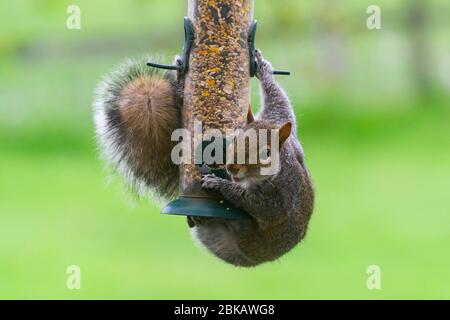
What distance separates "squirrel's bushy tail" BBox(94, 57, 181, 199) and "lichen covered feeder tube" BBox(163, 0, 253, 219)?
8 centimetres

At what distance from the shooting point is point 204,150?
Answer: 14.0ft

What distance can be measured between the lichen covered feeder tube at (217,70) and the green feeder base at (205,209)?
127 mm

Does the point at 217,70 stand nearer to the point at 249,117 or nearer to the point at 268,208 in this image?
the point at 249,117

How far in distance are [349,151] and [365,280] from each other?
10.9 feet

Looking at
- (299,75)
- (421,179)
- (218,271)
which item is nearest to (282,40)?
(299,75)

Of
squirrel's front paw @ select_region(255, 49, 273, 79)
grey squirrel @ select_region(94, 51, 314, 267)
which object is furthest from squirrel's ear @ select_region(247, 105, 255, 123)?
squirrel's front paw @ select_region(255, 49, 273, 79)

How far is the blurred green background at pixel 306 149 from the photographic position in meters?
9.22

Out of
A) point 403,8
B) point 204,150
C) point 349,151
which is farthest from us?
point 403,8

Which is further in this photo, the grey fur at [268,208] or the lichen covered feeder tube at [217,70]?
the lichen covered feeder tube at [217,70]

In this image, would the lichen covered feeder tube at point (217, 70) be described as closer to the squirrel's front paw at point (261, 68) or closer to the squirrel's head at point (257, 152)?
the squirrel's front paw at point (261, 68)

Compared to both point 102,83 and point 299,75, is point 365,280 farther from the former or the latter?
point 102,83

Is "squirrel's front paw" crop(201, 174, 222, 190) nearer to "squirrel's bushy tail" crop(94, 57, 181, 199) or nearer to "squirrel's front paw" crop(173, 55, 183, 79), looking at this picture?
"squirrel's bushy tail" crop(94, 57, 181, 199)

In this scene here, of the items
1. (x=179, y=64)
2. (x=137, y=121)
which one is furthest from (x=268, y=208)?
(x=179, y=64)

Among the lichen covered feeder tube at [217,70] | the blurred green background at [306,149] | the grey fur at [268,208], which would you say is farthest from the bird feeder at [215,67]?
the blurred green background at [306,149]
